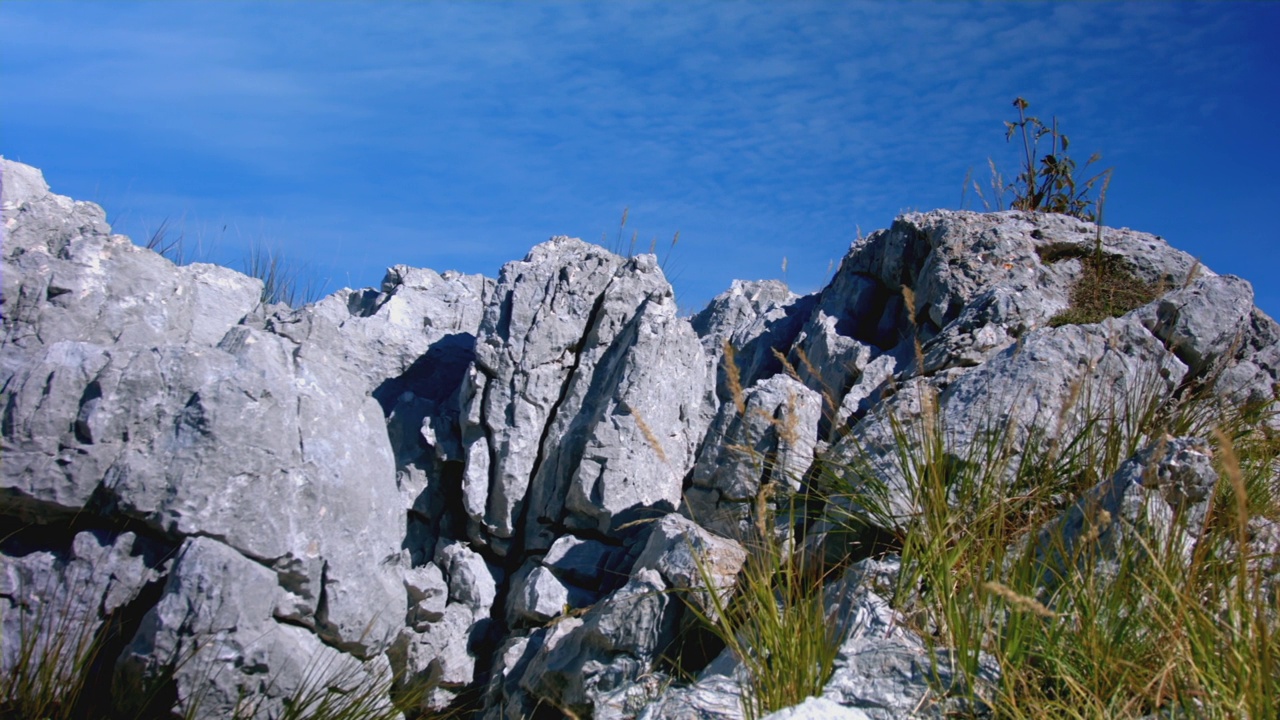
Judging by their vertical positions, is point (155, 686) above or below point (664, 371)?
below

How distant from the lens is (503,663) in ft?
25.8

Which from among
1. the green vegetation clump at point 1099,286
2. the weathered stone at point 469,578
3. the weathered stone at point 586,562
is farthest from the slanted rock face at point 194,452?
the green vegetation clump at point 1099,286

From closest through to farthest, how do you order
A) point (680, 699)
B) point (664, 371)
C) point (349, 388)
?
point (680, 699), point (349, 388), point (664, 371)

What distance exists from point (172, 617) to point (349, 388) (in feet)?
8.26

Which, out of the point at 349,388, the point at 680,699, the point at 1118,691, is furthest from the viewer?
the point at 349,388

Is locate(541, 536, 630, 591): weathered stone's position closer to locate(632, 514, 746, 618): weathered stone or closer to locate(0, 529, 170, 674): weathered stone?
locate(632, 514, 746, 618): weathered stone

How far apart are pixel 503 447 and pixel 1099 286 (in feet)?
20.6

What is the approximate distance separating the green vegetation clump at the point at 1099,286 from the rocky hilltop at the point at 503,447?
7cm

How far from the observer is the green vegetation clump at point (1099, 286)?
386 inches

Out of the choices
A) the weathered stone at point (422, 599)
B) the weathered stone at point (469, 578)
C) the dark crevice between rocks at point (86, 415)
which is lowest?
the weathered stone at point (422, 599)

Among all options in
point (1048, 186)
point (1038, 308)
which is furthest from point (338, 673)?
point (1048, 186)

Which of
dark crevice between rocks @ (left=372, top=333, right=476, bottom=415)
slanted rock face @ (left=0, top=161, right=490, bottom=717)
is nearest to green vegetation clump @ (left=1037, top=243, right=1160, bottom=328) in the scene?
dark crevice between rocks @ (left=372, top=333, right=476, bottom=415)

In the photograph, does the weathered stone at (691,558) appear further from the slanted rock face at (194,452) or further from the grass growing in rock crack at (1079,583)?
the slanted rock face at (194,452)

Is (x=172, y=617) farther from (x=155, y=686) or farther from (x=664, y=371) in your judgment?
(x=664, y=371)
